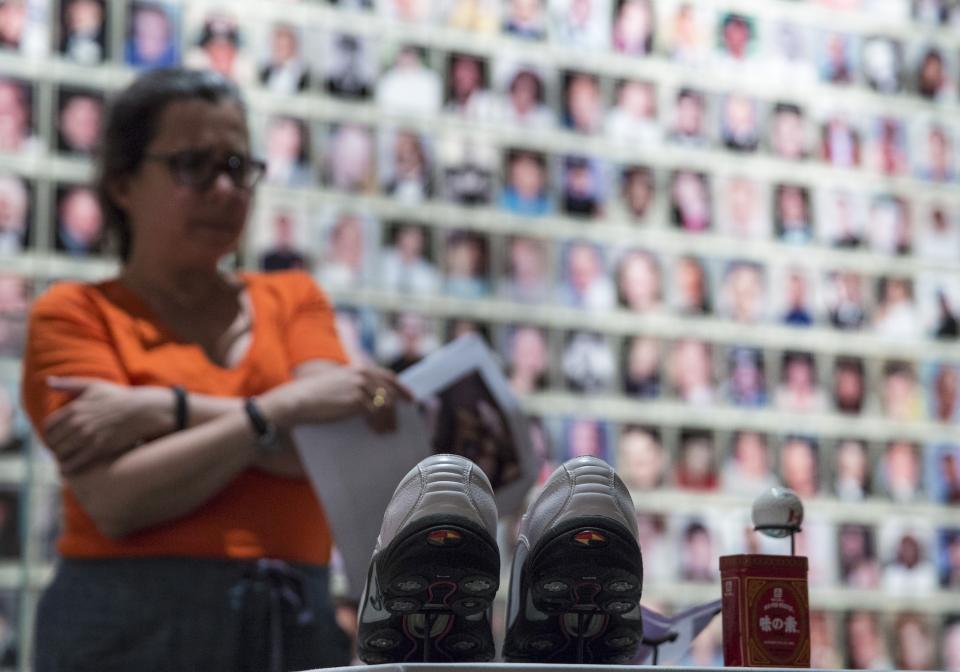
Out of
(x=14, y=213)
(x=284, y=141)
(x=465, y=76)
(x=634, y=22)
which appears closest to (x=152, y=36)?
(x=284, y=141)

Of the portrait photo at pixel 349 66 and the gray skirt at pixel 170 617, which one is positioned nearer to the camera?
the gray skirt at pixel 170 617

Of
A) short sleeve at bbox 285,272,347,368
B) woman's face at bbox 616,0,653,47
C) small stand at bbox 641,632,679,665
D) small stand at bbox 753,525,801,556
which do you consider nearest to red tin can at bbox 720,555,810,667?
small stand at bbox 753,525,801,556

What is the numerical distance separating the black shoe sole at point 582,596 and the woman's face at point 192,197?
0.83 m

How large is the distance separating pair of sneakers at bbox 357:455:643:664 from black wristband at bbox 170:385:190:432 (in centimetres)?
65

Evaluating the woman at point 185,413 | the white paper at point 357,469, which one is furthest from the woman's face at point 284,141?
the white paper at point 357,469

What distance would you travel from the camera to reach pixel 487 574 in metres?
0.78

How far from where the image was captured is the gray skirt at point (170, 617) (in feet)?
4.50

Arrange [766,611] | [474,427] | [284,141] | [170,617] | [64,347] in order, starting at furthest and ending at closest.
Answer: [284,141] → [474,427] → [64,347] → [170,617] → [766,611]

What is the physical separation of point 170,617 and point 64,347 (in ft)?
1.04

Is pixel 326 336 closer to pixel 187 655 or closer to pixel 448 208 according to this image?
pixel 187 655

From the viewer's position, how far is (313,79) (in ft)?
9.06

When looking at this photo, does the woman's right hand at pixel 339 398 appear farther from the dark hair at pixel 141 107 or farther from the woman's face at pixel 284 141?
the woman's face at pixel 284 141

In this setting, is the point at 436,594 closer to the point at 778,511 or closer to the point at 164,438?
the point at 778,511

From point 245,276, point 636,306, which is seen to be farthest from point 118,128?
point 636,306
